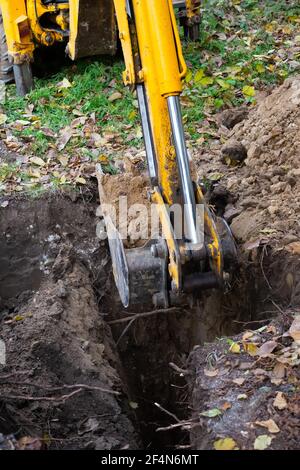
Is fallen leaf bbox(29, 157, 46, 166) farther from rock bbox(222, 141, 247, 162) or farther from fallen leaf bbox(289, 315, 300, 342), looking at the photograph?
fallen leaf bbox(289, 315, 300, 342)

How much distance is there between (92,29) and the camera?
689cm

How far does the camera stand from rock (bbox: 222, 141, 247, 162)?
20.0 feet

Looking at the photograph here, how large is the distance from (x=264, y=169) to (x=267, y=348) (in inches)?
86.7

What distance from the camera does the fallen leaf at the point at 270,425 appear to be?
338 cm

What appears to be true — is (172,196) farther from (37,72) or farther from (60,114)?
(37,72)

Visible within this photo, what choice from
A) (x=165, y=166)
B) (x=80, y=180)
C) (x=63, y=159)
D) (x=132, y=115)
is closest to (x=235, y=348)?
(x=165, y=166)

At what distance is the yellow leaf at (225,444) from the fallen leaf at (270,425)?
168mm

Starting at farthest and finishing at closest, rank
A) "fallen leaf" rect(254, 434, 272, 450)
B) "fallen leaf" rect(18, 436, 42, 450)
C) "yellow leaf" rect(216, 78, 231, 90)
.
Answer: "yellow leaf" rect(216, 78, 231, 90)
"fallen leaf" rect(254, 434, 272, 450)
"fallen leaf" rect(18, 436, 42, 450)

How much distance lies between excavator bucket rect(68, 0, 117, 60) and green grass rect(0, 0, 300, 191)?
390mm

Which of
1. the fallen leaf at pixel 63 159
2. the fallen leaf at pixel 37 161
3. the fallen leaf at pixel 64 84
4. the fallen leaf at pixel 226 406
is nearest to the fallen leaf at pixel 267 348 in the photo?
the fallen leaf at pixel 226 406

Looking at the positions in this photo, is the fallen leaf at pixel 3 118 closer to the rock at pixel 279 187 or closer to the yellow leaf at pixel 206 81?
the yellow leaf at pixel 206 81

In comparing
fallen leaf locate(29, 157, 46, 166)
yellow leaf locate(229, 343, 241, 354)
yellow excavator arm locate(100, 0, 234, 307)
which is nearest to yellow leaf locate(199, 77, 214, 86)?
fallen leaf locate(29, 157, 46, 166)
